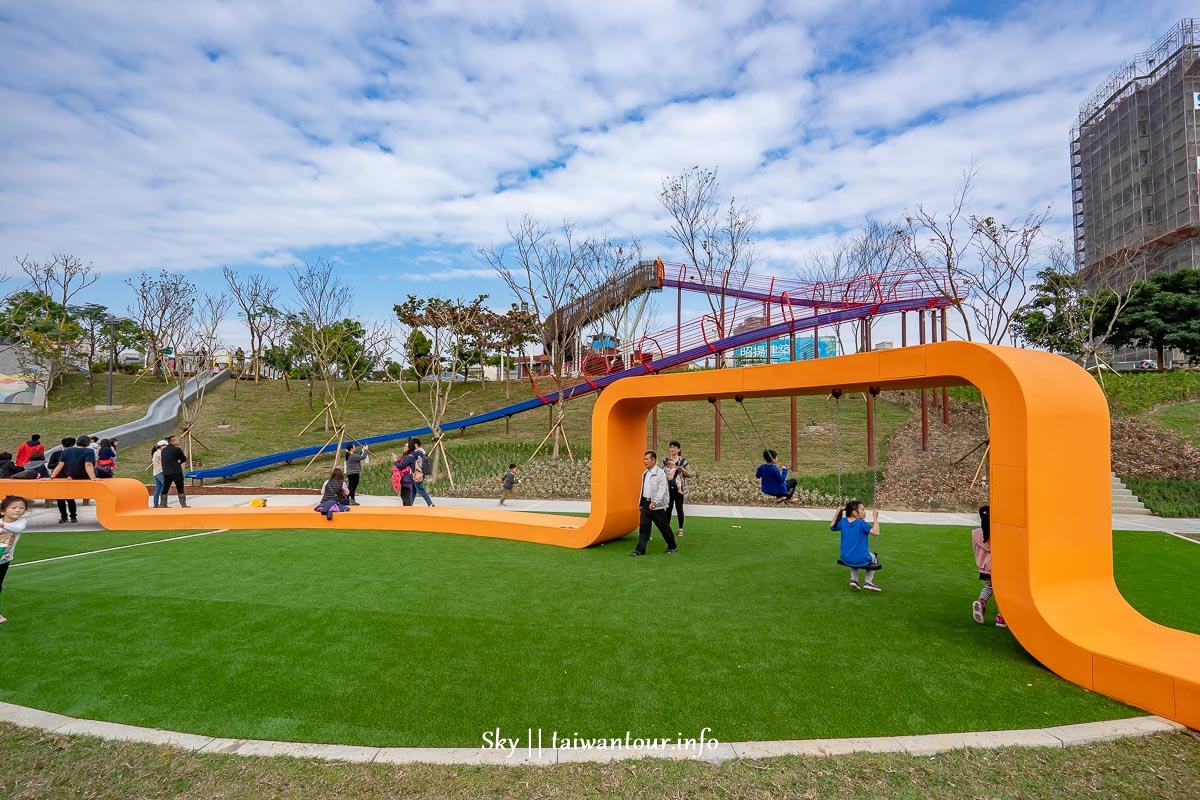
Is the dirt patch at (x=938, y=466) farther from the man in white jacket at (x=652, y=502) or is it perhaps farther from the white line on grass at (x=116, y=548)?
the white line on grass at (x=116, y=548)

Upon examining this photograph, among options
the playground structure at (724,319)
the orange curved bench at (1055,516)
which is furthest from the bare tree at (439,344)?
the orange curved bench at (1055,516)

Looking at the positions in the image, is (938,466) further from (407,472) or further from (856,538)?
(407,472)

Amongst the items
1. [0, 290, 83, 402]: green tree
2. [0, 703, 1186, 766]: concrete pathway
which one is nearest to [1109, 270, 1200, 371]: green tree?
[0, 703, 1186, 766]: concrete pathway

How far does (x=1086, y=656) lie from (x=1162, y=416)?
20370 mm

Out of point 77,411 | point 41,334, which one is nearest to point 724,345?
point 77,411

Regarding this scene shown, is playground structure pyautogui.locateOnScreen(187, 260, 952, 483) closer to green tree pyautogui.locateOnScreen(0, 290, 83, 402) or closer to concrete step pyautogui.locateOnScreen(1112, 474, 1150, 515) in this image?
concrete step pyautogui.locateOnScreen(1112, 474, 1150, 515)

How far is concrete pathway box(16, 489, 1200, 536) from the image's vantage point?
1257 cm

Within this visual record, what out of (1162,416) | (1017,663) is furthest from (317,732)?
(1162,416)

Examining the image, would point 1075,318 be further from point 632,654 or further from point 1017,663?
point 632,654

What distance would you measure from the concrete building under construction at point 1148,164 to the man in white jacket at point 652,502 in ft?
120

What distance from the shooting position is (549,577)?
8.16 metres

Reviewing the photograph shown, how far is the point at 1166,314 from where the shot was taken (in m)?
29.0

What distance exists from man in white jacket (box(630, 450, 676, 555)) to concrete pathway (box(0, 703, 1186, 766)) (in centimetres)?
523

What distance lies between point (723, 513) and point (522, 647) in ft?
30.4
